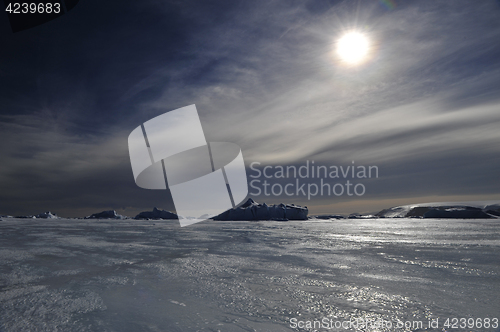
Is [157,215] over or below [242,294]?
below

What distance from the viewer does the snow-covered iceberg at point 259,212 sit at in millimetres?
62922

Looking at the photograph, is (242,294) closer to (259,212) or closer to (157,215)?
(259,212)

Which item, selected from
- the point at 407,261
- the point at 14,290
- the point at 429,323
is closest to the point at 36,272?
the point at 14,290

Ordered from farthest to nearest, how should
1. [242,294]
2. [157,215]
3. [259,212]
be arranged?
[157,215], [259,212], [242,294]

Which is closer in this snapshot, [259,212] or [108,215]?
[259,212]

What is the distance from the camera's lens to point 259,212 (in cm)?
6362

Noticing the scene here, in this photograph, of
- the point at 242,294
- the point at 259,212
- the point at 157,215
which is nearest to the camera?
the point at 242,294

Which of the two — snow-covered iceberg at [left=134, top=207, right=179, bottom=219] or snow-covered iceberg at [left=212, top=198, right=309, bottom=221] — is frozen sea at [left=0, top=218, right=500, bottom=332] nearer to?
snow-covered iceberg at [left=212, top=198, right=309, bottom=221]

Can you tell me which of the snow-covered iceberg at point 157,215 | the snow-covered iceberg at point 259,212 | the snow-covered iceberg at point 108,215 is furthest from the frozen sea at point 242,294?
the snow-covered iceberg at point 108,215

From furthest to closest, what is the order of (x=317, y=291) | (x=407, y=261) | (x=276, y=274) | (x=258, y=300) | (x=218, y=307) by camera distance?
1. (x=407, y=261)
2. (x=276, y=274)
3. (x=317, y=291)
4. (x=258, y=300)
5. (x=218, y=307)

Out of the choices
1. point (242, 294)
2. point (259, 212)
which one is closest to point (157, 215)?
point (259, 212)

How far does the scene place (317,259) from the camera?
23.6ft

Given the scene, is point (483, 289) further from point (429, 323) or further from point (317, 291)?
point (317, 291)

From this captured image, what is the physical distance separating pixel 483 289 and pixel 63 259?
388 inches
